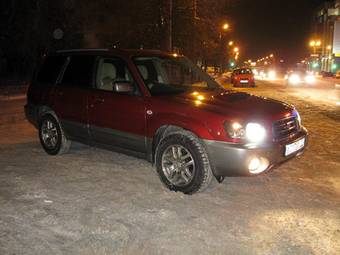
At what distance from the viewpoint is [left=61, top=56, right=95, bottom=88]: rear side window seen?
22.4 feet

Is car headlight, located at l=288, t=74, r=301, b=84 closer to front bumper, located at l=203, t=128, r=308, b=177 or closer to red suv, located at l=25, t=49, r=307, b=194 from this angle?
red suv, located at l=25, t=49, r=307, b=194

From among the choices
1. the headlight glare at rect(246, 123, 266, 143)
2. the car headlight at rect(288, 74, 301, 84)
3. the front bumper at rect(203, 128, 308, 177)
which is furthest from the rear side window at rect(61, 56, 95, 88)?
the car headlight at rect(288, 74, 301, 84)

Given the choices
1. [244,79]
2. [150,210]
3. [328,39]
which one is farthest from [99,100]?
[328,39]

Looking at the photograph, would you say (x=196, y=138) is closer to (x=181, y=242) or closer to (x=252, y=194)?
(x=252, y=194)

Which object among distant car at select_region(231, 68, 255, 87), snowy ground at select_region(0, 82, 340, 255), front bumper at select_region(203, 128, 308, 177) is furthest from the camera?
distant car at select_region(231, 68, 255, 87)

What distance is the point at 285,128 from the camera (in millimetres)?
5645

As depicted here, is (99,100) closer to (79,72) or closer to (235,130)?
(79,72)

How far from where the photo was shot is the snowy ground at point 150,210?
160 inches

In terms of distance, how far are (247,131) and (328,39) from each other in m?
119

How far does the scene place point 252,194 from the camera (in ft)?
18.2

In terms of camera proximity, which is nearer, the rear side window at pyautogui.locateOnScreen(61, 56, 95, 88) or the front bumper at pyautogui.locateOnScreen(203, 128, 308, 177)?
the front bumper at pyautogui.locateOnScreen(203, 128, 308, 177)

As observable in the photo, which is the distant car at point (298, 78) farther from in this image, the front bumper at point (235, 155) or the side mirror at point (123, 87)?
Result: the front bumper at point (235, 155)

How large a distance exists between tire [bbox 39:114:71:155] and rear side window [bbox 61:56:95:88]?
0.73 meters

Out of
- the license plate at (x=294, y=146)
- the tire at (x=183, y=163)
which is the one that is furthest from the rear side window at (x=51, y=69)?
the license plate at (x=294, y=146)
